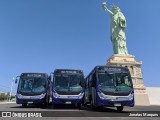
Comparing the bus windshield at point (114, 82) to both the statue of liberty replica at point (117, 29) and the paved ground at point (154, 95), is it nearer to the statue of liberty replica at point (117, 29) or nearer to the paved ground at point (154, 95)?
the paved ground at point (154, 95)

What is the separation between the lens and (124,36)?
47406 millimetres

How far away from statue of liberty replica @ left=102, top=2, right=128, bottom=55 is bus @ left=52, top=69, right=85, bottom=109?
2776cm

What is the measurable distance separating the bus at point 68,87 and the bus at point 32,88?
2014 millimetres

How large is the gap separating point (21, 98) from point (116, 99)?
7913 mm

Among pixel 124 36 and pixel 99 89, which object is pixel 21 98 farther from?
pixel 124 36

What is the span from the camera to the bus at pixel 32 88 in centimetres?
2020

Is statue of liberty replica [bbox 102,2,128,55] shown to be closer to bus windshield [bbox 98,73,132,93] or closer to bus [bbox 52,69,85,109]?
bus [bbox 52,69,85,109]

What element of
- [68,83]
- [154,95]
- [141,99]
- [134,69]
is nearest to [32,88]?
[68,83]

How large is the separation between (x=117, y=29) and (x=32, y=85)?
3001 cm

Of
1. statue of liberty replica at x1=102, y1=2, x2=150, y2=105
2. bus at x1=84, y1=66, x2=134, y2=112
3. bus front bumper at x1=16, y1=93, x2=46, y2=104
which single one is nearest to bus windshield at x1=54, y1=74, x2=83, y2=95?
bus at x1=84, y1=66, x2=134, y2=112

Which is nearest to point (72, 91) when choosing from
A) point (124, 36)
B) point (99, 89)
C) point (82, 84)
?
point (82, 84)

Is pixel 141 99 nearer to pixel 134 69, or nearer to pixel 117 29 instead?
pixel 134 69

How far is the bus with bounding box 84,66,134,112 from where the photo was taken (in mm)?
16406

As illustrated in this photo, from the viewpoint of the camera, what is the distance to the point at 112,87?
1669 centimetres
